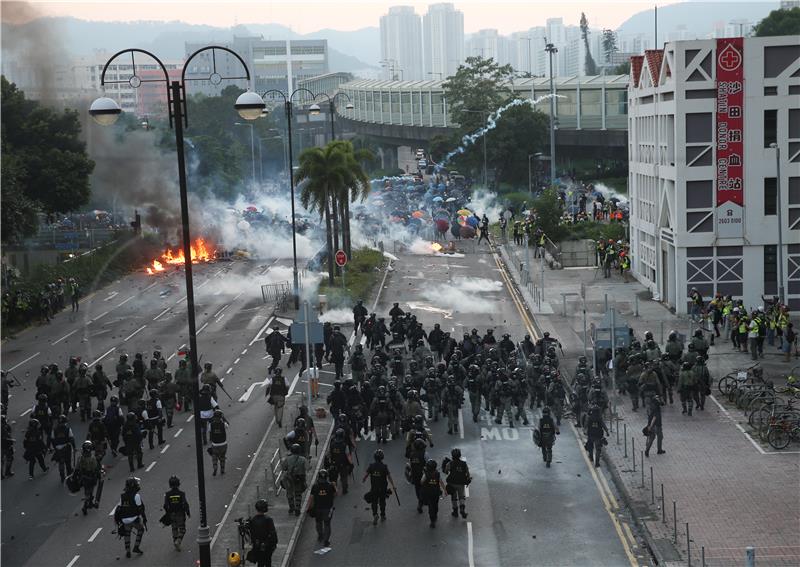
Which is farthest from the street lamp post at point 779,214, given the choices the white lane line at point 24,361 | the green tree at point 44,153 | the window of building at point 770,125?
Result: the green tree at point 44,153

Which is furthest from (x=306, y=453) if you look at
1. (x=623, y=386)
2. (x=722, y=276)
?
(x=722, y=276)

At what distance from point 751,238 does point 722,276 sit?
1563 mm

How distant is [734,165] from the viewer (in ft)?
134

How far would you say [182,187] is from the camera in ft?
58.6

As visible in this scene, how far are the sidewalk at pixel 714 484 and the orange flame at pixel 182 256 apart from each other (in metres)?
31.4

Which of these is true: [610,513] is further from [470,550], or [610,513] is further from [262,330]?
[262,330]

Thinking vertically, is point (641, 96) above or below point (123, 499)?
above

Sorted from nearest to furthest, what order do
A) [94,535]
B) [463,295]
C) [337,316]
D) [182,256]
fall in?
[94,535]
[337,316]
[463,295]
[182,256]

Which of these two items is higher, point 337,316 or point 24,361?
point 337,316

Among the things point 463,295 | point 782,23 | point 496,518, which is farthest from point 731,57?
point 782,23

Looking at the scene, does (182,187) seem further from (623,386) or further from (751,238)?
(751,238)

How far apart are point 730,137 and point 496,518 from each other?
2333cm

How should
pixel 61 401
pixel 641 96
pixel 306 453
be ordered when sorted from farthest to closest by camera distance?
1. pixel 641 96
2. pixel 61 401
3. pixel 306 453

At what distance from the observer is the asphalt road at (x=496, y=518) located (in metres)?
19.2
